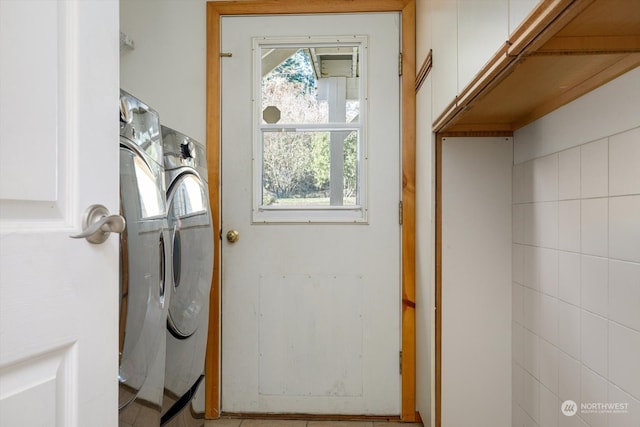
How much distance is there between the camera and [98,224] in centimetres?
70

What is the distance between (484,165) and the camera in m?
1.79

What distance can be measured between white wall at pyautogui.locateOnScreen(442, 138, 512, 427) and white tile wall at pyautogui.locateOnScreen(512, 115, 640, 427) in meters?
0.05

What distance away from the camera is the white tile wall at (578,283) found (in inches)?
41.9

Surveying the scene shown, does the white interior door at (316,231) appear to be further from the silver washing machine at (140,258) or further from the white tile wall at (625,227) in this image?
the white tile wall at (625,227)

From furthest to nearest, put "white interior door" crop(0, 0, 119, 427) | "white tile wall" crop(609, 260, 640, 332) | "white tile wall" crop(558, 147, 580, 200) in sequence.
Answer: "white tile wall" crop(558, 147, 580, 200) → "white tile wall" crop(609, 260, 640, 332) → "white interior door" crop(0, 0, 119, 427)

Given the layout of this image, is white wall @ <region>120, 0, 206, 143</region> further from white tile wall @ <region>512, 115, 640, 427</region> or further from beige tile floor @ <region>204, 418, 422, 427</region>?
white tile wall @ <region>512, 115, 640, 427</region>

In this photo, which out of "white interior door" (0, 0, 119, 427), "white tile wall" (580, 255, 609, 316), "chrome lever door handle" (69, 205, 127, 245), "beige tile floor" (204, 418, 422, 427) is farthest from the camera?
"beige tile floor" (204, 418, 422, 427)

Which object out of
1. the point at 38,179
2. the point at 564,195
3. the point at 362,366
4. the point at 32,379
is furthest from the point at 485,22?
the point at 362,366

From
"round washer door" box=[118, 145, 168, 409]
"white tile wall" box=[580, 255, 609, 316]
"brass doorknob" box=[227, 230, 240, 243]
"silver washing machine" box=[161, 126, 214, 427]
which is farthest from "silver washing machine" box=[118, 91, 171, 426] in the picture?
"white tile wall" box=[580, 255, 609, 316]

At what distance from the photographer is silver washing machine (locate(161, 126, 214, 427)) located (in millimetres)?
1519

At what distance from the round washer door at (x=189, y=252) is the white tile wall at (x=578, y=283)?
1.22 meters

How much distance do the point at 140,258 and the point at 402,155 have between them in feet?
4.58

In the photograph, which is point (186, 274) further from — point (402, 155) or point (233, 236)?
point (402, 155)

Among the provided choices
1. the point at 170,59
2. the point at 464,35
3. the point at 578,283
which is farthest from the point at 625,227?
the point at 170,59
